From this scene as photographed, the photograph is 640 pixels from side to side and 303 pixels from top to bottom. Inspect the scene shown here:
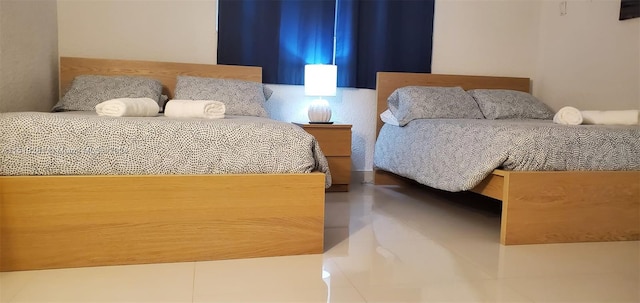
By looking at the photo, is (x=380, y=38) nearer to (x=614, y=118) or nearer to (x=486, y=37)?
(x=486, y=37)

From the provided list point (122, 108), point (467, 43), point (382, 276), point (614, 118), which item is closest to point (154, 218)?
point (122, 108)

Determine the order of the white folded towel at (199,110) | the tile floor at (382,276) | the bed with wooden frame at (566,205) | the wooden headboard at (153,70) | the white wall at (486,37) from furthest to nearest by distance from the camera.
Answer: the white wall at (486,37) → the wooden headboard at (153,70) → the white folded towel at (199,110) → the bed with wooden frame at (566,205) → the tile floor at (382,276)

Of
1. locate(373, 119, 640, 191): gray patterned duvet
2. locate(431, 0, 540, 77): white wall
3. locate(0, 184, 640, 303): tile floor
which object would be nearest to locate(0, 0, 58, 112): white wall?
locate(0, 184, 640, 303): tile floor

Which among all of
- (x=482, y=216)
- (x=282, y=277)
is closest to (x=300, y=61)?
(x=482, y=216)

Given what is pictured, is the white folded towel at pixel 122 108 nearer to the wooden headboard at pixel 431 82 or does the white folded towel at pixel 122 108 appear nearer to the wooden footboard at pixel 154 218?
the wooden footboard at pixel 154 218

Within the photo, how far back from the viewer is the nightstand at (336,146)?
3.13 metres

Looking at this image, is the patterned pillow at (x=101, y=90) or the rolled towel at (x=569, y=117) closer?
the rolled towel at (x=569, y=117)

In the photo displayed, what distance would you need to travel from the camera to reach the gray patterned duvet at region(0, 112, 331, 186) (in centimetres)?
151

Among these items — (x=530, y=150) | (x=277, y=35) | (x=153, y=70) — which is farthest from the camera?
(x=277, y=35)

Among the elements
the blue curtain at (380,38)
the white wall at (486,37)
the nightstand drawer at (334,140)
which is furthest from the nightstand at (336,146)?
the white wall at (486,37)

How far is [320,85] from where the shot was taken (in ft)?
10.6

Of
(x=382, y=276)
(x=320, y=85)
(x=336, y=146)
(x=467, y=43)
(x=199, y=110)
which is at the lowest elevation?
(x=382, y=276)

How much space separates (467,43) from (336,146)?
5.22ft

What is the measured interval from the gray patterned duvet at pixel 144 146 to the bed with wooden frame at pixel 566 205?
2.94 ft
